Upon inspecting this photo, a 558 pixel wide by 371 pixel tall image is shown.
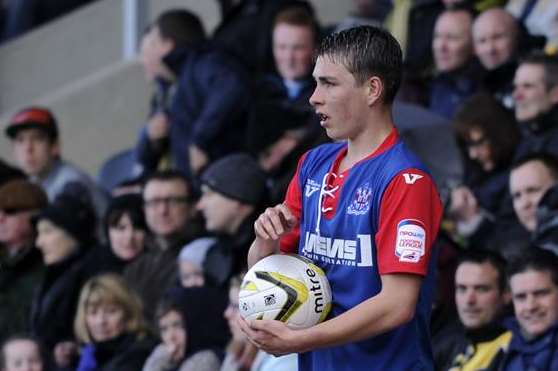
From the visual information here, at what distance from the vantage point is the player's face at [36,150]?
1225 cm

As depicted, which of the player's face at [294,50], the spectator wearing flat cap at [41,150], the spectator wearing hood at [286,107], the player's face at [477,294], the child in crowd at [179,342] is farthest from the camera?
the spectator wearing flat cap at [41,150]

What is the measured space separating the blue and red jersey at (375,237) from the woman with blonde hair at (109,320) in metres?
4.44

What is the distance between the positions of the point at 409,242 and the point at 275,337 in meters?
0.52

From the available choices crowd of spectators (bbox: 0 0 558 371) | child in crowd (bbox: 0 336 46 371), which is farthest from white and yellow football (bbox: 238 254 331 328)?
child in crowd (bbox: 0 336 46 371)

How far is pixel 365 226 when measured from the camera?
554 cm

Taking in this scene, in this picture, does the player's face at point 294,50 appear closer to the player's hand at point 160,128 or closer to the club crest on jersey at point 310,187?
the player's hand at point 160,128

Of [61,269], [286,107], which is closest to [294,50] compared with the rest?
[286,107]

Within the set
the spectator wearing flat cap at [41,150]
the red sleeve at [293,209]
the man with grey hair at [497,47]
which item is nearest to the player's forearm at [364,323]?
the red sleeve at [293,209]

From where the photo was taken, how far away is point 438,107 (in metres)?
11.2

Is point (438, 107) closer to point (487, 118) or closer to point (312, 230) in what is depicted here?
point (487, 118)

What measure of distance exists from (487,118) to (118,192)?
2.99m

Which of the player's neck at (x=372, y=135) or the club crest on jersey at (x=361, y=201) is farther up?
the player's neck at (x=372, y=135)

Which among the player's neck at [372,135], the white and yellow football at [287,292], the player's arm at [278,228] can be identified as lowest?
the white and yellow football at [287,292]

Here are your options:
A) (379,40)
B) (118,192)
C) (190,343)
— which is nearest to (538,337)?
(190,343)
